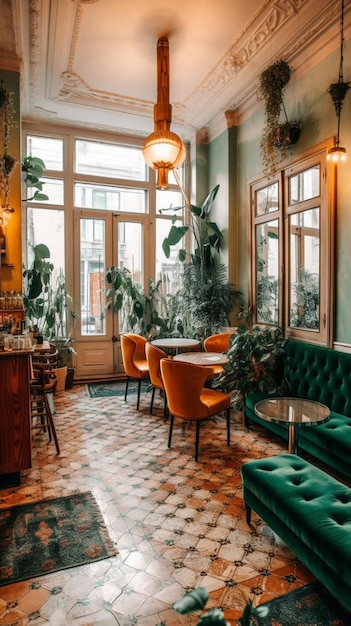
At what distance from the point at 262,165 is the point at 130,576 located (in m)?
4.70

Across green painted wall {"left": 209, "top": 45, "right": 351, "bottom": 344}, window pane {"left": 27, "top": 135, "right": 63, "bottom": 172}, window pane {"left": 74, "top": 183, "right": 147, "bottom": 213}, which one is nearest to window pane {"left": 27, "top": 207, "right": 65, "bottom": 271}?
window pane {"left": 74, "top": 183, "right": 147, "bottom": 213}

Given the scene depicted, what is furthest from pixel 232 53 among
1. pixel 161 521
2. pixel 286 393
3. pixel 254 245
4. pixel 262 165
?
pixel 161 521

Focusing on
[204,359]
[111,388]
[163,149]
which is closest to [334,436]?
Answer: [204,359]

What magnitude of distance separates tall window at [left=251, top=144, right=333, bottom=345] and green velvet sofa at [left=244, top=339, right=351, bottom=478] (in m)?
0.28

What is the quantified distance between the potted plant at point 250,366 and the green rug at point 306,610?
212 cm

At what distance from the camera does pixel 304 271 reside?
421 cm

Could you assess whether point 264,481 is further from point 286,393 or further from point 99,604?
point 286,393

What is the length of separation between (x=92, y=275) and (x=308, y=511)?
5286 mm

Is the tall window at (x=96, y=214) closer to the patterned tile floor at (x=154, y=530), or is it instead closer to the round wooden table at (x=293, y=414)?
the patterned tile floor at (x=154, y=530)

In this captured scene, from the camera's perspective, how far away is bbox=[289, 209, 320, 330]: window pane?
158 inches

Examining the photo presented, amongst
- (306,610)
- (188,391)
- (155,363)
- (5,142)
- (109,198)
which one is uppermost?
(5,142)

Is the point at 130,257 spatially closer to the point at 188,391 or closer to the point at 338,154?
the point at 188,391

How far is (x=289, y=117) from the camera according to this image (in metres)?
4.36

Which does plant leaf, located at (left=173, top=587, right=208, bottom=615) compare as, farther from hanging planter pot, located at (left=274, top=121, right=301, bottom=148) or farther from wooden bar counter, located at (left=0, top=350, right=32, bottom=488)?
hanging planter pot, located at (left=274, top=121, right=301, bottom=148)
